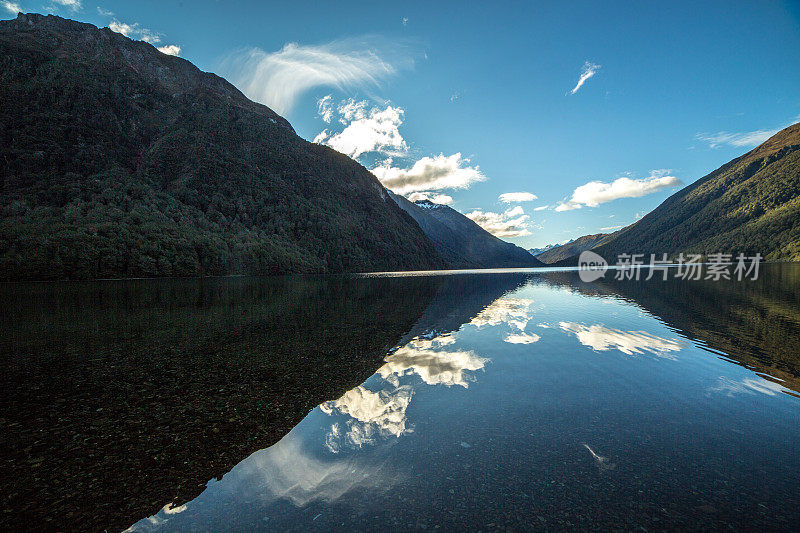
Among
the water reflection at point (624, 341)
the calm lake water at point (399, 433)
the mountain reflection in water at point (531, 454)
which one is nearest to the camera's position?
the mountain reflection in water at point (531, 454)

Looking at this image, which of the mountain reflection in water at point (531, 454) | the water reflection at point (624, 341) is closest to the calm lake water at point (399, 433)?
the mountain reflection in water at point (531, 454)

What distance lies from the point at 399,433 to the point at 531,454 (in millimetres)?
3518

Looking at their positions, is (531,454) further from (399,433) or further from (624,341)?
(624,341)

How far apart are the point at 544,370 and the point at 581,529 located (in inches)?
405

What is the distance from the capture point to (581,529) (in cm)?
548

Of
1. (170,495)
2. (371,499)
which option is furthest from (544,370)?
(170,495)

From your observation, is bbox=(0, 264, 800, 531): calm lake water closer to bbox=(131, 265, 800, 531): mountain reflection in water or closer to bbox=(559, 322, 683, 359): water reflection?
bbox=(131, 265, 800, 531): mountain reflection in water

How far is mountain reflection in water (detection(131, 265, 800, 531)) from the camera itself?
5.97 meters

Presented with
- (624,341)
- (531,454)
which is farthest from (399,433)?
(624,341)

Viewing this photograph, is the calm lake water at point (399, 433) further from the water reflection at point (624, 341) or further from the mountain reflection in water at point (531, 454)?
the water reflection at point (624, 341)

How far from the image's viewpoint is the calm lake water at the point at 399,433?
6109 millimetres

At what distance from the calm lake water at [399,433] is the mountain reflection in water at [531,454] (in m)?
0.05

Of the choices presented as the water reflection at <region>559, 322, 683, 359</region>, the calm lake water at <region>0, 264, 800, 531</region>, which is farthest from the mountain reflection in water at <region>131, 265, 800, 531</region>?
the water reflection at <region>559, 322, 683, 359</region>

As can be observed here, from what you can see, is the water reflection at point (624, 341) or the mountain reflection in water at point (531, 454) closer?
the mountain reflection in water at point (531, 454)
